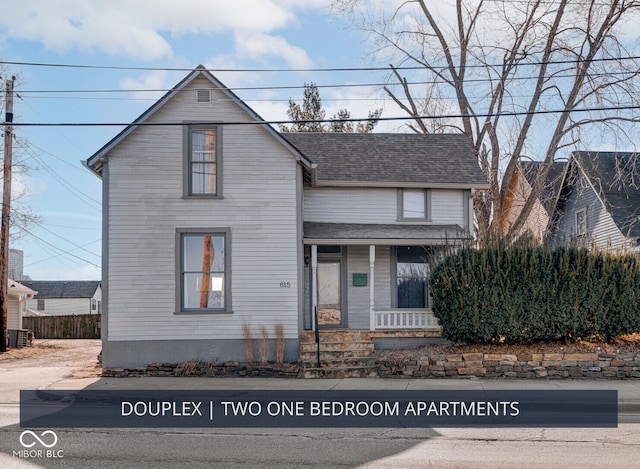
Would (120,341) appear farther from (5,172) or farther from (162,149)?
(5,172)

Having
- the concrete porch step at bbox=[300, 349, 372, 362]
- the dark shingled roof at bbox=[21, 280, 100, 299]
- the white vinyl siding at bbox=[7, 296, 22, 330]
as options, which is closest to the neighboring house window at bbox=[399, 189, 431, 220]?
the concrete porch step at bbox=[300, 349, 372, 362]

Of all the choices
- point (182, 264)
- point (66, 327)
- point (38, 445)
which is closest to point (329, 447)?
point (38, 445)

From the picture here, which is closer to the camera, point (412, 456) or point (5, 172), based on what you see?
point (412, 456)

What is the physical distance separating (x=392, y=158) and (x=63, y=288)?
48.2 metres

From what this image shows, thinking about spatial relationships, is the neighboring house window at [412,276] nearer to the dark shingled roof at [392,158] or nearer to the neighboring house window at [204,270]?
the dark shingled roof at [392,158]

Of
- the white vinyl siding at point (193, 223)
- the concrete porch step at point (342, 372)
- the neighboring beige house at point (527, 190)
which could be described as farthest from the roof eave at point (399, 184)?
the neighboring beige house at point (527, 190)

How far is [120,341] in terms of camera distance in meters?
17.4

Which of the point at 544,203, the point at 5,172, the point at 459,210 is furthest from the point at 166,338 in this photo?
the point at 544,203

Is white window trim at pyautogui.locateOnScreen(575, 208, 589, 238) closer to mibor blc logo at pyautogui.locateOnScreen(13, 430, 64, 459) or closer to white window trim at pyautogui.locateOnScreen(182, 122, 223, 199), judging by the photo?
white window trim at pyautogui.locateOnScreen(182, 122, 223, 199)

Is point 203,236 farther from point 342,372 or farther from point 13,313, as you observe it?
point 13,313

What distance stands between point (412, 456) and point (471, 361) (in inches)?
316

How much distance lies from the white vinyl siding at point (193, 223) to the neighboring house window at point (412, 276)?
3.99 meters

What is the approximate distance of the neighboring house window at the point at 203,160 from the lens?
59.0 feet

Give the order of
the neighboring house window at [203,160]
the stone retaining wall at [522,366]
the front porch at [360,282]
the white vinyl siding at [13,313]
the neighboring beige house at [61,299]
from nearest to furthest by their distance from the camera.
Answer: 1. the stone retaining wall at [522,366]
2. the neighboring house window at [203,160]
3. the front porch at [360,282]
4. the white vinyl siding at [13,313]
5. the neighboring beige house at [61,299]
